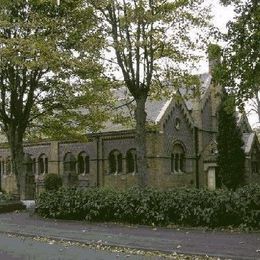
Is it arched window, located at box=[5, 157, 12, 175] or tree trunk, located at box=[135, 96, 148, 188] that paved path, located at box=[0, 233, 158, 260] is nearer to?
tree trunk, located at box=[135, 96, 148, 188]

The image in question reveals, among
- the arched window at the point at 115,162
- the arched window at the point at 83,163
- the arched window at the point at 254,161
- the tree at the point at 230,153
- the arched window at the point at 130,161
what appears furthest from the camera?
the arched window at the point at 254,161

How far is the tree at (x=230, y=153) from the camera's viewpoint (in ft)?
112

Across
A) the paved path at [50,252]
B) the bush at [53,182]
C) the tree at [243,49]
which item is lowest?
the paved path at [50,252]

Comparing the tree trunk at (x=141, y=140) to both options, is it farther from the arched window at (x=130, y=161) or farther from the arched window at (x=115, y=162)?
the arched window at (x=115, y=162)

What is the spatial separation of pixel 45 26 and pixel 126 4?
15.8 ft

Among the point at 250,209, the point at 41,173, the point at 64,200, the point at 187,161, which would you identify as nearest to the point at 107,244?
the point at 250,209

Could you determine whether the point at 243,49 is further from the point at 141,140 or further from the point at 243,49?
the point at 141,140

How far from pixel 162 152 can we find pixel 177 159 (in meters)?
2.91

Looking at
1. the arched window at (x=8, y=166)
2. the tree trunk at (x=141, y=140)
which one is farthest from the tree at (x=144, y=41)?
the arched window at (x=8, y=166)

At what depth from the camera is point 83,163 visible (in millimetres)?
38656

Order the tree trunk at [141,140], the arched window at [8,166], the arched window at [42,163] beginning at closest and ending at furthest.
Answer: the tree trunk at [141,140] → the arched window at [42,163] → the arched window at [8,166]

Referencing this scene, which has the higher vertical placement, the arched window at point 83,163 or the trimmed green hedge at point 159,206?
the arched window at point 83,163

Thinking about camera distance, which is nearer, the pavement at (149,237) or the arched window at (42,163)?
the pavement at (149,237)

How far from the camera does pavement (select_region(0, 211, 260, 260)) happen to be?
35.9 ft
